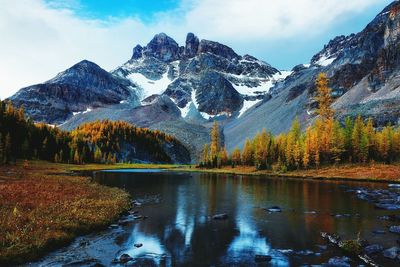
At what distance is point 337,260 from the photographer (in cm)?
2336

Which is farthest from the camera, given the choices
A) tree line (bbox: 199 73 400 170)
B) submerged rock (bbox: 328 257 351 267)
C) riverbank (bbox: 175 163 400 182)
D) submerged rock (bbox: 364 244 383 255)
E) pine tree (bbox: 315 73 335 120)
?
pine tree (bbox: 315 73 335 120)

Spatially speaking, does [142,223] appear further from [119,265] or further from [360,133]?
[360,133]

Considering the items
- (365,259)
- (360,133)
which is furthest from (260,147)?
(365,259)

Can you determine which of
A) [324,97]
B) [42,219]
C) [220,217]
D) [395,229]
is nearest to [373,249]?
[395,229]

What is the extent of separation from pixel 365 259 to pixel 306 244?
214 inches

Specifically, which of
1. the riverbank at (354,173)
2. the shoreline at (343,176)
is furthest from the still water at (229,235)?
the riverbank at (354,173)

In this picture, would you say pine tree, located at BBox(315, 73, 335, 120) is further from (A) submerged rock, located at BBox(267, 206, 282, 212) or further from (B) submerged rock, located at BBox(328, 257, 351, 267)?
(B) submerged rock, located at BBox(328, 257, 351, 267)

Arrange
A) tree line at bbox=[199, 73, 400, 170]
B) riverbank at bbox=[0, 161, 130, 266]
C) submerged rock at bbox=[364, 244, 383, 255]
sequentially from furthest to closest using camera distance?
tree line at bbox=[199, 73, 400, 170] → submerged rock at bbox=[364, 244, 383, 255] → riverbank at bbox=[0, 161, 130, 266]

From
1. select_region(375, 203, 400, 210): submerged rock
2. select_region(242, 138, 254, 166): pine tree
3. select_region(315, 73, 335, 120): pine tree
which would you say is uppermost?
select_region(315, 73, 335, 120): pine tree

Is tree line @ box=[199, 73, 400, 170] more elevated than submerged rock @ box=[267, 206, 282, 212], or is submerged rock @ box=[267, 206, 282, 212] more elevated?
tree line @ box=[199, 73, 400, 170]

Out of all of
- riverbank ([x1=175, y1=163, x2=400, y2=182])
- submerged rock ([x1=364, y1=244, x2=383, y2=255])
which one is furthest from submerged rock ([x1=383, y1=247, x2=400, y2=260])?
riverbank ([x1=175, y1=163, x2=400, y2=182])

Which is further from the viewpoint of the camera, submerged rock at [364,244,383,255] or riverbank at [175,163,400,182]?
riverbank at [175,163,400,182]

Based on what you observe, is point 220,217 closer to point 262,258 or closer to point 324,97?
point 262,258

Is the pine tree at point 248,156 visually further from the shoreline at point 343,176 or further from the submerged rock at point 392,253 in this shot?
the submerged rock at point 392,253
